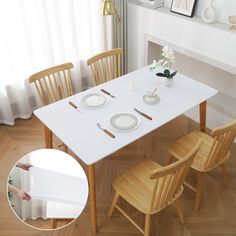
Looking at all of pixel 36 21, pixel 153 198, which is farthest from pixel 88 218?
pixel 36 21

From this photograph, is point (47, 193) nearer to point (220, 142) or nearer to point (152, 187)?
point (152, 187)

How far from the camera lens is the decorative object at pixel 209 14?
2.92 metres

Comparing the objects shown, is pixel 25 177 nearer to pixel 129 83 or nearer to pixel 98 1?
pixel 129 83

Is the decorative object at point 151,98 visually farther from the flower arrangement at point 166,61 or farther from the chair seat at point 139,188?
the chair seat at point 139,188

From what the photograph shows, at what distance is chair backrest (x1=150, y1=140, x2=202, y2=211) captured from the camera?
179 centimetres

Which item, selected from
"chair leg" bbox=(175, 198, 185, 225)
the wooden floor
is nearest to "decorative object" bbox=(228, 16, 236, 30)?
the wooden floor

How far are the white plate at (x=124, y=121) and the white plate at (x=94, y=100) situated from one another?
0.62 ft

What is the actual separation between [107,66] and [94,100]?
2.19ft

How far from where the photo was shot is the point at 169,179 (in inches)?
74.6

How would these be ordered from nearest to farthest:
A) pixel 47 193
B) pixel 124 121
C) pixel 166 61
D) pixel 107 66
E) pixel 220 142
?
pixel 47 193 < pixel 220 142 < pixel 124 121 < pixel 166 61 < pixel 107 66

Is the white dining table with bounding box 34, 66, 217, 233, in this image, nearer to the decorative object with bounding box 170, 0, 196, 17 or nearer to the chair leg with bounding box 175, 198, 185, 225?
the chair leg with bounding box 175, 198, 185, 225

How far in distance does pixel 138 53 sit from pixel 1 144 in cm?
173

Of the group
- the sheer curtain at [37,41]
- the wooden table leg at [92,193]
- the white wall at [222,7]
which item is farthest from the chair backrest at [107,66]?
the wooden table leg at [92,193]

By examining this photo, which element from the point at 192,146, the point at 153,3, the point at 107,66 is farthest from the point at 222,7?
the point at 192,146
